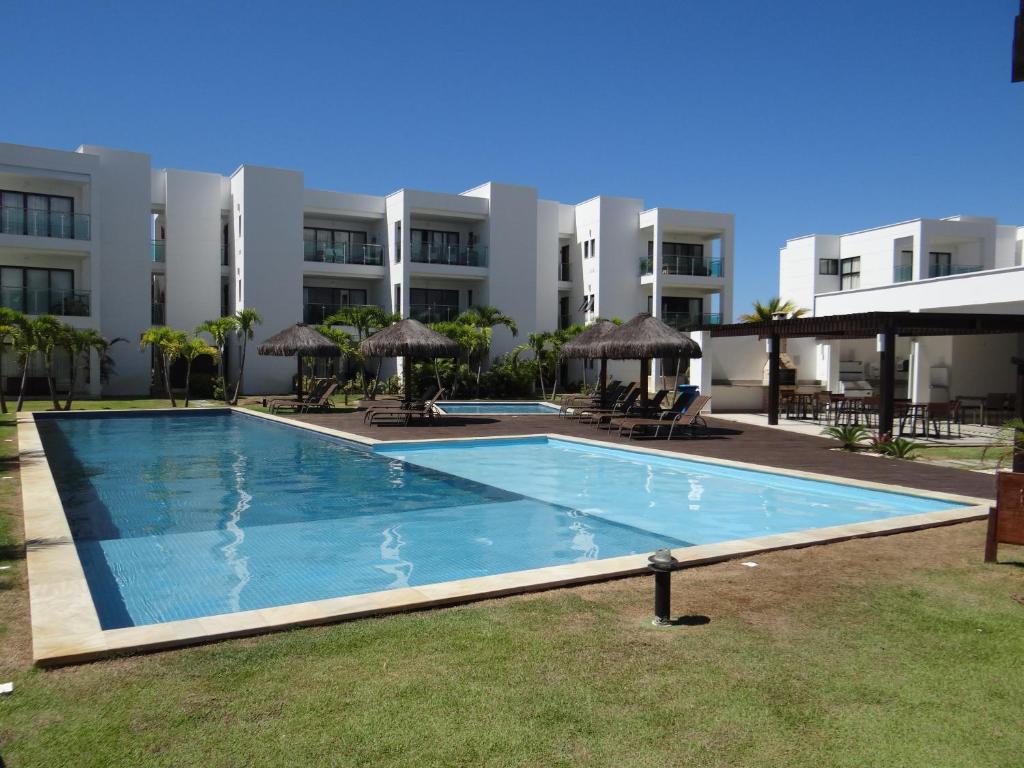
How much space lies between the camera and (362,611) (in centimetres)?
500

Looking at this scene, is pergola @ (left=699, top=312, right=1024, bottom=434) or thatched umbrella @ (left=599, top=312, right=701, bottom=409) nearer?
pergola @ (left=699, top=312, right=1024, bottom=434)

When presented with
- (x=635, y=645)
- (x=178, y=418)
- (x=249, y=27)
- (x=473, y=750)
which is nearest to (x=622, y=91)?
(x=249, y=27)

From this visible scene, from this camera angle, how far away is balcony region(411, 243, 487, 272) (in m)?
34.5

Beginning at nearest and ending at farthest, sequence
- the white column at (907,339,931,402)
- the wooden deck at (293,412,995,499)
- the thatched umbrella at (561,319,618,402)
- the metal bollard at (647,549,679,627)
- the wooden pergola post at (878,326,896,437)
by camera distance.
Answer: the metal bollard at (647,549,679,627)
the wooden deck at (293,412,995,499)
the wooden pergola post at (878,326,896,437)
the thatched umbrella at (561,319,618,402)
the white column at (907,339,931,402)

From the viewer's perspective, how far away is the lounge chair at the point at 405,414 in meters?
20.2

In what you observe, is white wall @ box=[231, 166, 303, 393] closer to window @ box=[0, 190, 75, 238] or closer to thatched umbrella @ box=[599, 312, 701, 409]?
window @ box=[0, 190, 75, 238]

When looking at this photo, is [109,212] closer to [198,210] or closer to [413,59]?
[198,210]

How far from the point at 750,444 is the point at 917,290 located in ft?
34.8

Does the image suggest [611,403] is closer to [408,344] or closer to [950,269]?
[408,344]

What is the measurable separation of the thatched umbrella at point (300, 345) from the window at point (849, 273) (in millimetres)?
25159

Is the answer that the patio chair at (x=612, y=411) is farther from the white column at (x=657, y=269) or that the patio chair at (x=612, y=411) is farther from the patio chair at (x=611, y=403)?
the white column at (x=657, y=269)

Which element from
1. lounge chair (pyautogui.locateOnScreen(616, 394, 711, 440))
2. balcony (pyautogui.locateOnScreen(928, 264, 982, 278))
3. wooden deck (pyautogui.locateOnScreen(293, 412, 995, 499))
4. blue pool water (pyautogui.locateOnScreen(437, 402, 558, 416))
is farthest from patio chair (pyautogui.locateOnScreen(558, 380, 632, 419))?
balcony (pyautogui.locateOnScreen(928, 264, 982, 278))

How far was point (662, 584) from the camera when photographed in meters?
4.88

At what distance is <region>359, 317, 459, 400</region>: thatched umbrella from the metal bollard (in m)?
16.2
